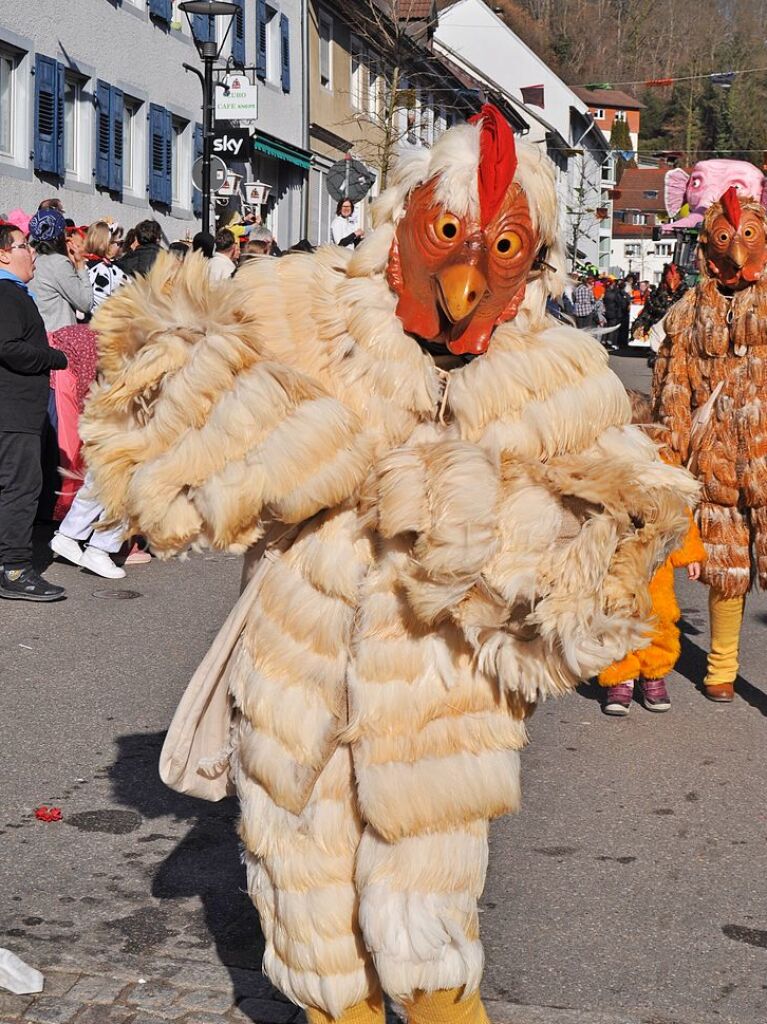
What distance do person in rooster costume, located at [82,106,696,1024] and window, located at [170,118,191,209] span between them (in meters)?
22.3

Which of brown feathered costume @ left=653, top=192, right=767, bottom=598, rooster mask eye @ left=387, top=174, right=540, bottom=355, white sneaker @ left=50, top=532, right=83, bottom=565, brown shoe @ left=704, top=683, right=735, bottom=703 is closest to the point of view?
rooster mask eye @ left=387, top=174, right=540, bottom=355

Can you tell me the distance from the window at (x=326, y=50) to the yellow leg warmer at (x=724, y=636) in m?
28.1

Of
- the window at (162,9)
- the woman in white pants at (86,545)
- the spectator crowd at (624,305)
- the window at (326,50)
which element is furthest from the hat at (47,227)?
the window at (326,50)

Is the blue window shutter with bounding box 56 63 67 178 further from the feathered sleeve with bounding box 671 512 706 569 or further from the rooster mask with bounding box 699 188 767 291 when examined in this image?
the feathered sleeve with bounding box 671 512 706 569

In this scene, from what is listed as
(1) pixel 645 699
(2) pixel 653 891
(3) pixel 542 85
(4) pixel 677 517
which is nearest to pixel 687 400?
(1) pixel 645 699

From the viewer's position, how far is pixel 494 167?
2660mm

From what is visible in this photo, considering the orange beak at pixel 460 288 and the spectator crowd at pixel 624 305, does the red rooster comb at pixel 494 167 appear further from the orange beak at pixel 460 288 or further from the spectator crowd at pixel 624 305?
the spectator crowd at pixel 624 305

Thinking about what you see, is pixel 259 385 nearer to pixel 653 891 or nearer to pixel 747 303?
pixel 653 891

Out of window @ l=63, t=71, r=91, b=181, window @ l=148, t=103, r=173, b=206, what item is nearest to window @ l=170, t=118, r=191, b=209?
window @ l=148, t=103, r=173, b=206

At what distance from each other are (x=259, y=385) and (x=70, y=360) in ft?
23.3

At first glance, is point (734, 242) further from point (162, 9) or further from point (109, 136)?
point (162, 9)

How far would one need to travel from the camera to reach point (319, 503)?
2627 mm

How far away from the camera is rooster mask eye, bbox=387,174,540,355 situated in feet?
8.68

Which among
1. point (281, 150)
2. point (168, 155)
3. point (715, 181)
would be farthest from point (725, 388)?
point (281, 150)
